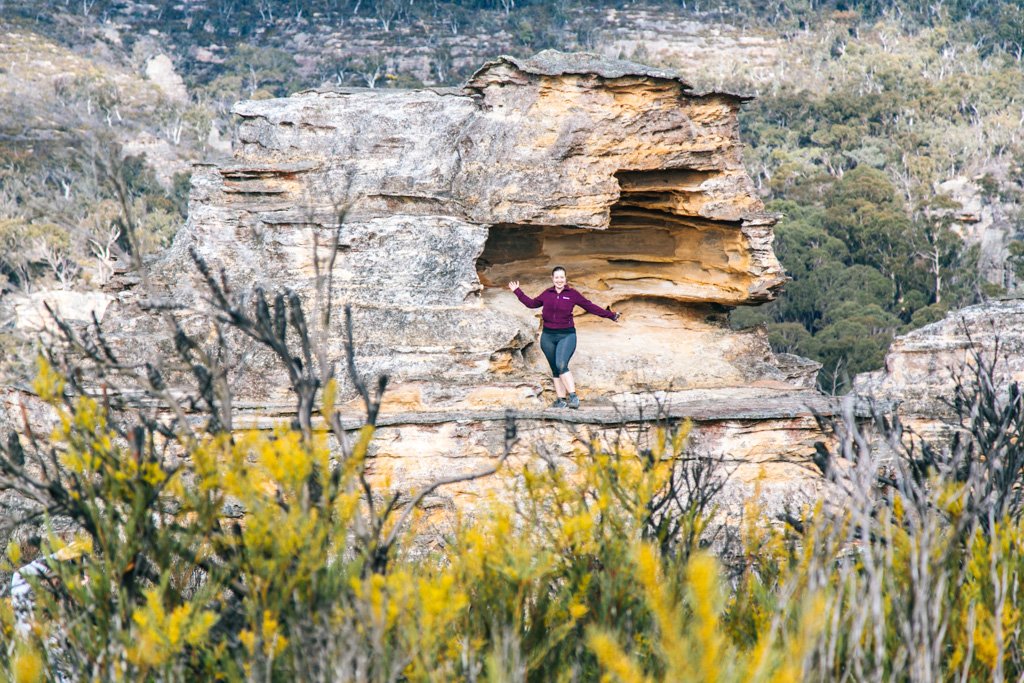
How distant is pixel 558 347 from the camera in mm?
9625

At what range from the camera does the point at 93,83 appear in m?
49.4

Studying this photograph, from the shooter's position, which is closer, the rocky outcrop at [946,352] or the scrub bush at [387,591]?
the scrub bush at [387,591]

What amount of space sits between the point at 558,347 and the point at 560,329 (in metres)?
0.17

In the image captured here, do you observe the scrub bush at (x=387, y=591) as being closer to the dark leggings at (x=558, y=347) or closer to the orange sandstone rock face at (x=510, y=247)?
the orange sandstone rock face at (x=510, y=247)

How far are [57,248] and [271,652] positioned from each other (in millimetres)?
33704

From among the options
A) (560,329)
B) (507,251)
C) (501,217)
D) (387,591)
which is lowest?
(387,591)

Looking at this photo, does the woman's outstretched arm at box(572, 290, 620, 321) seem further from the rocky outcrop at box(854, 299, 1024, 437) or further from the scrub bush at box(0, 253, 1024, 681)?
the scrub bush at box(0, 253, 1024, 681)

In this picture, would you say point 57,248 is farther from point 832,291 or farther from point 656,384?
point 656,384

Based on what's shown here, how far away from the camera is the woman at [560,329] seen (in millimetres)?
9586

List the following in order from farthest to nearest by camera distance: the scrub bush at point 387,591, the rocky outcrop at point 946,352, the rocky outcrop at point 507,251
Result: the rocky outcrop at point 946,352 → the rocky outcrop at point 507,251 → the scrub bush at point 387,591

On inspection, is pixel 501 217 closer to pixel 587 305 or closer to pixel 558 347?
pixel 587 305

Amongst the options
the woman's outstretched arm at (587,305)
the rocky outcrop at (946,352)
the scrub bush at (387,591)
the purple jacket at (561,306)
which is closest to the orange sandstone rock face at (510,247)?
the purple jacket at (561,306)

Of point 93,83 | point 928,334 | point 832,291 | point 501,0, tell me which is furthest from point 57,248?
point 501,0

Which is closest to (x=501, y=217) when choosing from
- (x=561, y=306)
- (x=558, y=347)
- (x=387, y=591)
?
(x=561, y=306)
